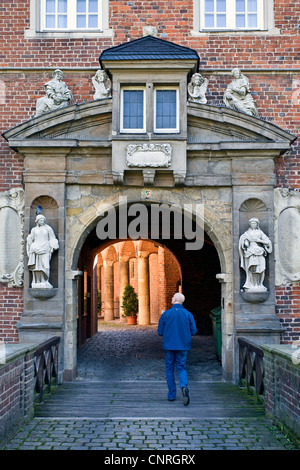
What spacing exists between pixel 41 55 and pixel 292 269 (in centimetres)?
605

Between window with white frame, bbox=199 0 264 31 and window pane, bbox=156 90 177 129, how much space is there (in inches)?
67.8

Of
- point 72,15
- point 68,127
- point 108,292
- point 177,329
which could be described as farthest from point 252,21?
point 108,292

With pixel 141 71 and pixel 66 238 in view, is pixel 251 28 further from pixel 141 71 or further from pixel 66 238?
pixel 66 238

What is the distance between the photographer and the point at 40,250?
8742mm

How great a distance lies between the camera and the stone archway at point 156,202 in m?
9.00

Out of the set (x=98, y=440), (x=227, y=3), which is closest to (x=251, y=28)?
(x=227, y=3)

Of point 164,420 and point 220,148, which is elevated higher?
point 220,148

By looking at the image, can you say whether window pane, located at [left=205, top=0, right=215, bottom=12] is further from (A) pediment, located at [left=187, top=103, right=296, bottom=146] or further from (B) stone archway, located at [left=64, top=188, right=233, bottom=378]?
(B) stone archway, located at [left=64, top=188, right=233, bottom=378]

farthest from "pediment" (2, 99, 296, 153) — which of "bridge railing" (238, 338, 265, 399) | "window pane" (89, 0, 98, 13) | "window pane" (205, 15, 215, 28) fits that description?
"bridge railing" (238, 338, 265, 399)

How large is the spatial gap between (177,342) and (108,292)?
19.6 meters

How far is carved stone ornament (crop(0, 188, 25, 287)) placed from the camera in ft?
30.3

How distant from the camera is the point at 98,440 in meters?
5.50

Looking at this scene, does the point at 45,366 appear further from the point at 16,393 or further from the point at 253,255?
the point at 253,255

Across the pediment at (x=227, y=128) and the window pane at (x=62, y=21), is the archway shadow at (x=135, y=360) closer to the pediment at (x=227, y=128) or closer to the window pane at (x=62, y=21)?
the pediment at (x=227, y=128)
